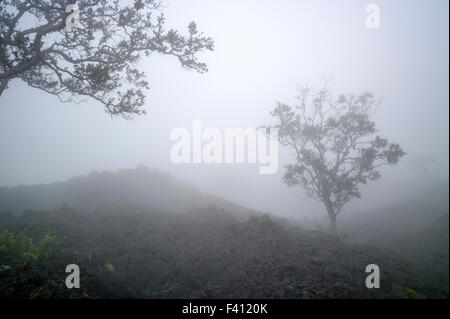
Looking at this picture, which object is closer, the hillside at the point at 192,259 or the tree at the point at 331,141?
the hillside at the point at 192,259

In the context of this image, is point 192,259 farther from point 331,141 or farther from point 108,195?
point 331,141

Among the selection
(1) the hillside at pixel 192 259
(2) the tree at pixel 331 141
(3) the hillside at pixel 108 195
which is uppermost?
(2) the tree at pixel 331 141

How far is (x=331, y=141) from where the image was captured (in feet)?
65.0

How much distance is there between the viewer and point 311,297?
657 centimetres

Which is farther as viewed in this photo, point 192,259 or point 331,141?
point 331,141

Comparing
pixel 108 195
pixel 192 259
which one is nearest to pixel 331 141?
pixel 192 259

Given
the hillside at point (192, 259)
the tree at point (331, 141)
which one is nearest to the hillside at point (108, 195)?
the hillside at point (192, 259)

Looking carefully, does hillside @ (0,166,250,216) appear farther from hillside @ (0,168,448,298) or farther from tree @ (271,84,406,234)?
tree @ (271,84,406,234)

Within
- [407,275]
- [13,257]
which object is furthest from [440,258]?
[13,257]

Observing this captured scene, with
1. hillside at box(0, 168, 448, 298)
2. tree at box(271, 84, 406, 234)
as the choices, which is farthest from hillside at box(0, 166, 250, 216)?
tree at box(271, 84, 406, 234)

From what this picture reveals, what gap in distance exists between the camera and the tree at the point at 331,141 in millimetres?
18047

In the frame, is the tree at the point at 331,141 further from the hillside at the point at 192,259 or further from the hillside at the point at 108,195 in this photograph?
the hillside at the point at 108,195
